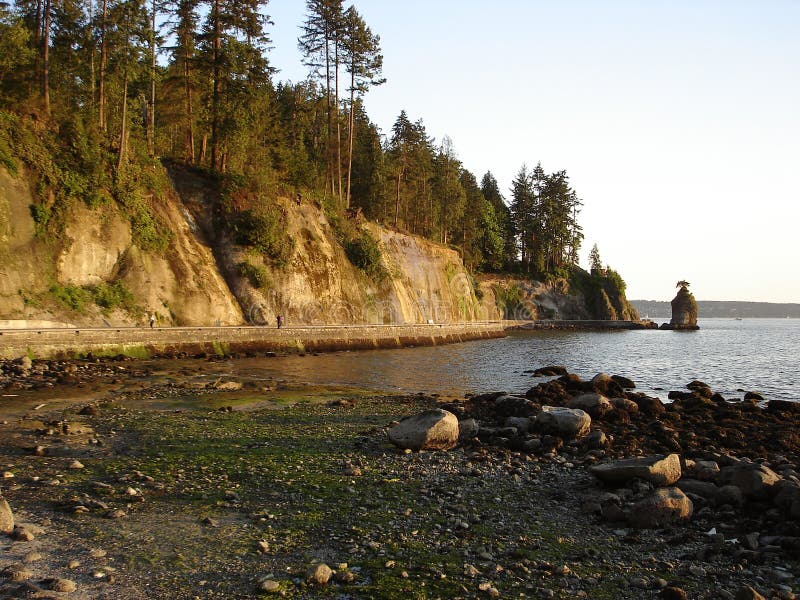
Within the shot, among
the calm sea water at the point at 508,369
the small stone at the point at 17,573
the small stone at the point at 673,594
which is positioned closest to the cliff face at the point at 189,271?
the calm sea water at the point at 508,369

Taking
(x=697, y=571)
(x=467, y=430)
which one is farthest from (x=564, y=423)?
(x=697, y=571)

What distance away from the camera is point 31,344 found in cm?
2756

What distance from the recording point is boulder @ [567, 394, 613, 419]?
18.7m

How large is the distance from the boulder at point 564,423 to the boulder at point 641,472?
410 centimetres

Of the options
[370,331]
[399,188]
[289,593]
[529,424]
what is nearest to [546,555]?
[289,593]

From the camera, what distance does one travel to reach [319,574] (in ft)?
21.6

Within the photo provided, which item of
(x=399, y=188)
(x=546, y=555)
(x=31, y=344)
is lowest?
(x=546, y=555)

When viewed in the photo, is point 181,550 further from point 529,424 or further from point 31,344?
point 31,344

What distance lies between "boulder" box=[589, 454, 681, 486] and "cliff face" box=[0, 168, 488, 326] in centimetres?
3127

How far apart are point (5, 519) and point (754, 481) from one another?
12.5 metres

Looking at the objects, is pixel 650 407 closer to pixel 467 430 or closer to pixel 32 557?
pixel 467 430

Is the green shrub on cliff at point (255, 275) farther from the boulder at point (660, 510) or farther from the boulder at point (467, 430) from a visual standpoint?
the boulder at point (660, 510)

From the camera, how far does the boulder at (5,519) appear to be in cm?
741

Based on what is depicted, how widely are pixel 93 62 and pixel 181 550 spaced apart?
45071 millimetres
